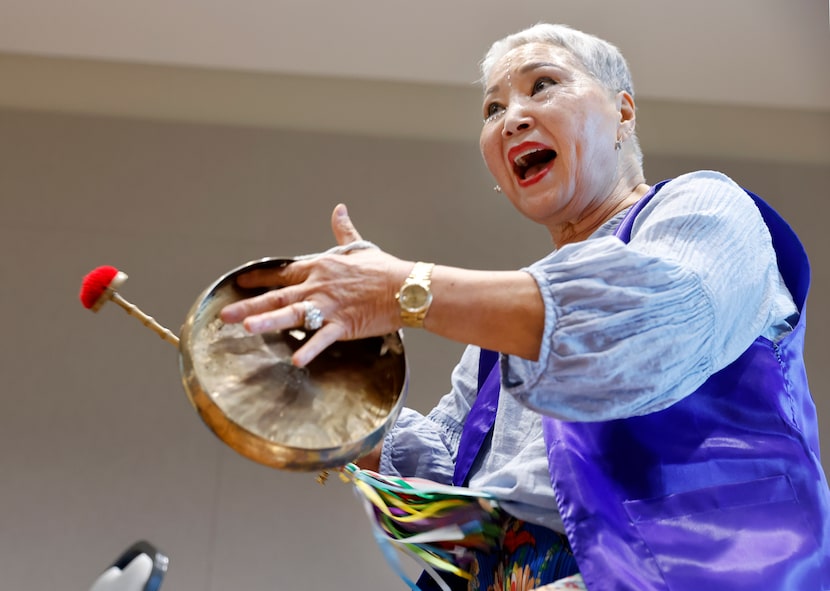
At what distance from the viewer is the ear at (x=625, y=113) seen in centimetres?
149

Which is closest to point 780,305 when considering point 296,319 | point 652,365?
point 652,365

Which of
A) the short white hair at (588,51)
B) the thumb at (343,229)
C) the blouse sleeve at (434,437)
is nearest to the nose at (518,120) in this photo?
the short white hair at (588,51)

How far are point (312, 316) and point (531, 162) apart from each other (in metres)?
0.71

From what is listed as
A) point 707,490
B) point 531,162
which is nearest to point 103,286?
point 531,162

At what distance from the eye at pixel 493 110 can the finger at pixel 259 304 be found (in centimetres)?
75

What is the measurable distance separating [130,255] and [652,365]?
2837 millimetres

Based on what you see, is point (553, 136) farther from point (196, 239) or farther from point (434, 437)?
point (196, 239)

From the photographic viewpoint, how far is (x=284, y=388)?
0.94 metres

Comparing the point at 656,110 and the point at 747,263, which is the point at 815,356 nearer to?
the point at 656,110

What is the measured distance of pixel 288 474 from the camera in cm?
318

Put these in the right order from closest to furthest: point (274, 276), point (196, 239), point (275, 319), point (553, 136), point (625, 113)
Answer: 1. point (275, 319)
2. point (274, 276)
3. point (553, 136)
4. point (625, 113)
5. point (196, 239)

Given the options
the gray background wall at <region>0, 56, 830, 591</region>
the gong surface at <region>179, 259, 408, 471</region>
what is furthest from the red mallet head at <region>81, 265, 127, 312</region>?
the gray background wall at <region>0, 56, 830, 591</region>

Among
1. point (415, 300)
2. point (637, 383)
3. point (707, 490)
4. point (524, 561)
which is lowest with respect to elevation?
point (524, 561)

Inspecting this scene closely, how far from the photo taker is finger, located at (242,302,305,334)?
2.71ft
